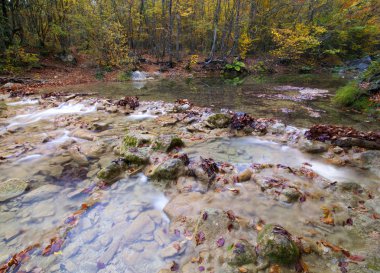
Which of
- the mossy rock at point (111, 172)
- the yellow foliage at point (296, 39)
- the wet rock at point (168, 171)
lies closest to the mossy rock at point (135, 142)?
the mossy rock at point (111, 172)

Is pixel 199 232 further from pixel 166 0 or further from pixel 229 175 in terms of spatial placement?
pixel 166 0

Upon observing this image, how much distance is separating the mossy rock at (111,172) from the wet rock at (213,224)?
2.00 meters

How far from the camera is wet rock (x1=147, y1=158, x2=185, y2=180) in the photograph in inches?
165

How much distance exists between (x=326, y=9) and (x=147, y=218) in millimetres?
33723

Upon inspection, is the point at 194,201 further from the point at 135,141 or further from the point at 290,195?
the point at 135,141

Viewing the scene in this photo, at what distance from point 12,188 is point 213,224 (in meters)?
3.47

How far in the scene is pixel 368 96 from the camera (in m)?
8.36

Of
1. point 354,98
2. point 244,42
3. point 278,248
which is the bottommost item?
point 278,248

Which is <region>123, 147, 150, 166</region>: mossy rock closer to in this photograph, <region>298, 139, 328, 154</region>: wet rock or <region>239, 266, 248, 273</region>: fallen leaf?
<region>239, 266, 248, 273</region>: fallen leaf

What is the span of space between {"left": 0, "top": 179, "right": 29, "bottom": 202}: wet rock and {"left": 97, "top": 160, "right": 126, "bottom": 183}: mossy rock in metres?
1.23

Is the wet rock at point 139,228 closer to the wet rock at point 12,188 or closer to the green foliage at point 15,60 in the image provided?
the wet rock at point 12,188

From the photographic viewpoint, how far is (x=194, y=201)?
3.62 meters

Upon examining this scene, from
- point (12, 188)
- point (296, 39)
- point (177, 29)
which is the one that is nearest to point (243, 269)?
point (12, 188)

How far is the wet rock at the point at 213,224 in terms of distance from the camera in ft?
9.39
